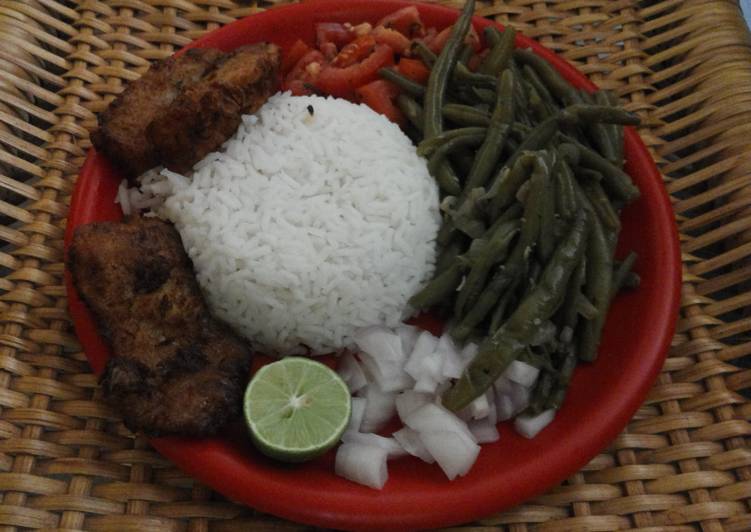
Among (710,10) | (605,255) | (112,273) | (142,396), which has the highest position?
(710,10)

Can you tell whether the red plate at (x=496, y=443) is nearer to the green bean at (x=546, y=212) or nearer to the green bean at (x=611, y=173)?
the green bean at (x=611, y=173)

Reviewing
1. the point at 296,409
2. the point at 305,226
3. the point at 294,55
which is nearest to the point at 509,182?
the point at 305,226

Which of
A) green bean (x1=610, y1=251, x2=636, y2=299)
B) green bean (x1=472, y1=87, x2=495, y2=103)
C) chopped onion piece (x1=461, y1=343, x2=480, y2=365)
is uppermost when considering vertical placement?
green bean (x1=472, y1=87, x2=495, y2=103)

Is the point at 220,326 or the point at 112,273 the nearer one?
the point at 112,273

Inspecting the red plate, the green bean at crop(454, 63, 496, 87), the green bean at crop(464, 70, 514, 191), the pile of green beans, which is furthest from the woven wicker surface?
the green bean at crop(464, 70, 514, 191)

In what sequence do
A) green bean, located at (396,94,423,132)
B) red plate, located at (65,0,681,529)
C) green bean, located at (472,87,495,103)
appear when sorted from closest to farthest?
red plate, located at (65,0,681,529) < green bean, located at (472,87,495,103) < green bean, located at (396,94,423,132)

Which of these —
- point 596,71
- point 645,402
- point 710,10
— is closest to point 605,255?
point 645,402

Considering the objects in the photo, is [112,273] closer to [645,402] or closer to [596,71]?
[645,402]

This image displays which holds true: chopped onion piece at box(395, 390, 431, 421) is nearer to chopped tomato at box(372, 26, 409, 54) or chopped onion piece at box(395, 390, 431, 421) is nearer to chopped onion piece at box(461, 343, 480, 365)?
chopped onion piece at box(461, 343, 480, 365)
